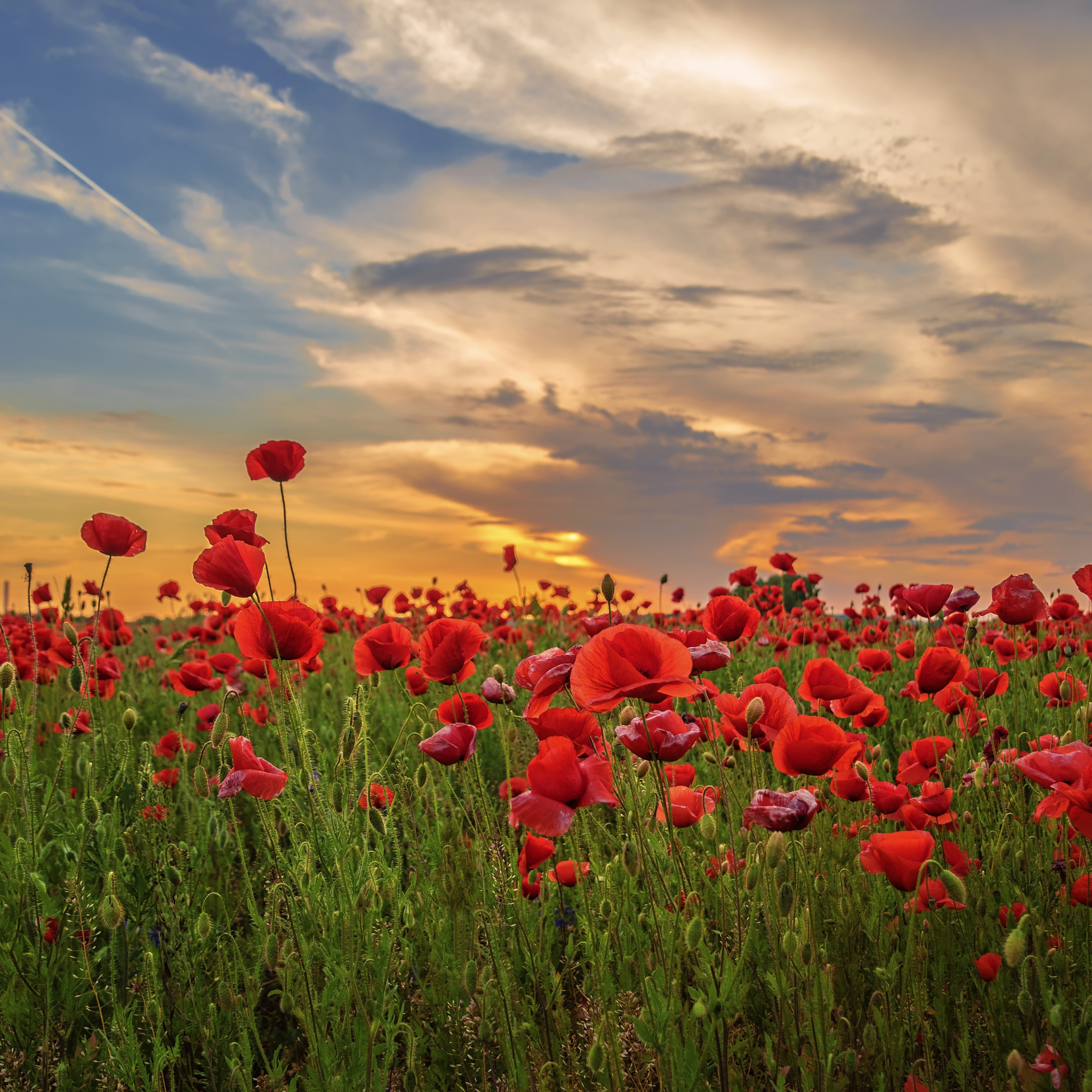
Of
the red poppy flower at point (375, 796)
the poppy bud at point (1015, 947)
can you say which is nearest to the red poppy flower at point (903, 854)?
the poppy bud at point (1015, 947)

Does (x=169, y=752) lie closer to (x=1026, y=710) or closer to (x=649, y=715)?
(x=649, y=715)

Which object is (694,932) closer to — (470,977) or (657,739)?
(657,739)

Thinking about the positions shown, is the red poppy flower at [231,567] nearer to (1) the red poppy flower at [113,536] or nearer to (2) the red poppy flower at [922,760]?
(1) the red poppy flower at [113,536]

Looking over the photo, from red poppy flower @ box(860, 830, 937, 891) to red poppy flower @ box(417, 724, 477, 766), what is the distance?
1083 mm

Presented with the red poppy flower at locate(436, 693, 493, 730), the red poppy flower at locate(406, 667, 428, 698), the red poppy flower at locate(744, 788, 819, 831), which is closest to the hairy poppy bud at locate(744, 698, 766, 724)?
the red poppy flower at locate(744, 788, 819, 831)

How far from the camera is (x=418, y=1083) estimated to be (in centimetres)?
218

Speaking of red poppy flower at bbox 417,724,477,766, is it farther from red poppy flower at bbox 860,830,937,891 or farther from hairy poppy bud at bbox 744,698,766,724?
red poppy flower at bbox 860,830,937,891

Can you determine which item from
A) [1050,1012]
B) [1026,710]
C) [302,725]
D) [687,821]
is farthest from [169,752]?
[1026,710]

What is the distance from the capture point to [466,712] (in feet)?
8.63

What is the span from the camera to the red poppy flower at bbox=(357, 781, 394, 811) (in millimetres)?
2598

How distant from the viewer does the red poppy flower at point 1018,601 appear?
3180 millimetres

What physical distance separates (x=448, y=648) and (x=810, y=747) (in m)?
1.00

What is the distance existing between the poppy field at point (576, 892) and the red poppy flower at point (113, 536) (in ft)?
0.04

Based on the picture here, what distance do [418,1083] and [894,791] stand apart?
156cm
